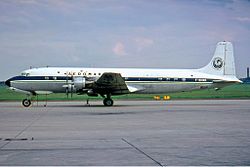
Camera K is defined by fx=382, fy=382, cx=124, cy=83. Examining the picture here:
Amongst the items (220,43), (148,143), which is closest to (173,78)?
(220,43)

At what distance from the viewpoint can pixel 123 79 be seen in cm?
3509

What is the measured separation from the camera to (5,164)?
8.32 meters

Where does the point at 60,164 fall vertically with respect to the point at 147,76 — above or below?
below

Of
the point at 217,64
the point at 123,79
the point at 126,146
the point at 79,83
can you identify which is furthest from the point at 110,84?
the point at 126,146

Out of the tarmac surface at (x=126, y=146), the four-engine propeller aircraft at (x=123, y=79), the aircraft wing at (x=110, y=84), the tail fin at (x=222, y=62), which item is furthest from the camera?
the tail fin at (x=222, y=62)

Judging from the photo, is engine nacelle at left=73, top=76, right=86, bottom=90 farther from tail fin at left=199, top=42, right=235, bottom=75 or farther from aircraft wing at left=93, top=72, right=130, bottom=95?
tail fin at left=199, top=42, right=235, bottom=75

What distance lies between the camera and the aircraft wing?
32.7 m

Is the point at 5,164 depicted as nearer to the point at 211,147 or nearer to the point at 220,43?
the point at 211,147

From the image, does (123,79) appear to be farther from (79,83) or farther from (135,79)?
(79,83)

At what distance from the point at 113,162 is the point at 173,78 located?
2939 cm

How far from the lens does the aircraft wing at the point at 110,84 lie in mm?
32688

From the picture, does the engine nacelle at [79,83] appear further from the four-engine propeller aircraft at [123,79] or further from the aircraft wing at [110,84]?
the aircraft wing at [110,84]

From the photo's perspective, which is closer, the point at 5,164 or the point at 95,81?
the point at 5,164

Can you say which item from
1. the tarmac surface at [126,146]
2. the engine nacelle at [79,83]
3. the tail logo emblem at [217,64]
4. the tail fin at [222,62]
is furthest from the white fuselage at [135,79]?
the tarmac surface at [126,146]
